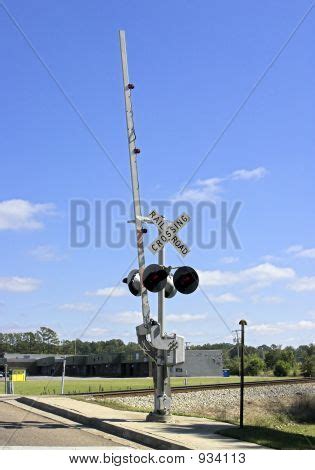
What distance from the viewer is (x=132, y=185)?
599 inches

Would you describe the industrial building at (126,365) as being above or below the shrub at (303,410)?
below

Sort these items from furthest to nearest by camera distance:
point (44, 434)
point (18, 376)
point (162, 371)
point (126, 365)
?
point (126, 365)
point (18, 376)
point (162, 371)
point (44, 434)

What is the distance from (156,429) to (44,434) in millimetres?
2164

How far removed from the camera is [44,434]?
1227cm

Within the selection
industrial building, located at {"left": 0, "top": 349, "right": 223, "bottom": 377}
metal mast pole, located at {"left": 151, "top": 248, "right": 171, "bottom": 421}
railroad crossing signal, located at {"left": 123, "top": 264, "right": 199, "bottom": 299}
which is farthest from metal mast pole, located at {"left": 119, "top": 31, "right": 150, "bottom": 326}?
industrial building, located at {"left": 0, "top": 349, "right": 223, "bottom": 377}

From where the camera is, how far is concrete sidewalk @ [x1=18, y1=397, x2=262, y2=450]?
1061 centimetres

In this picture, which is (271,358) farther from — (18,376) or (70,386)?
(70,386)

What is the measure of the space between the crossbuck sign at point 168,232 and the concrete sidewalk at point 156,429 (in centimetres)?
362

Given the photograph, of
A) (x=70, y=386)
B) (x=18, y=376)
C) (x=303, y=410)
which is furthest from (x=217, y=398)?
(x=18, y=376)

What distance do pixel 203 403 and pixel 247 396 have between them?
18.1ft

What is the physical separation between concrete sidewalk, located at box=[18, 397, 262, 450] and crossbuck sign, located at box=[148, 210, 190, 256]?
3615 millimetres

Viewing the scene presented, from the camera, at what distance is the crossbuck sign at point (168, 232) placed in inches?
538

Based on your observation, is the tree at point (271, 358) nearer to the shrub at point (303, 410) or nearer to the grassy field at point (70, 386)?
the grassy field at point (70, 386)

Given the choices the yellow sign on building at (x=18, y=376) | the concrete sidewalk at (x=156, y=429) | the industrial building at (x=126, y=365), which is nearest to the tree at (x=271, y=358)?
the industrial building at (x=126, y=365)
